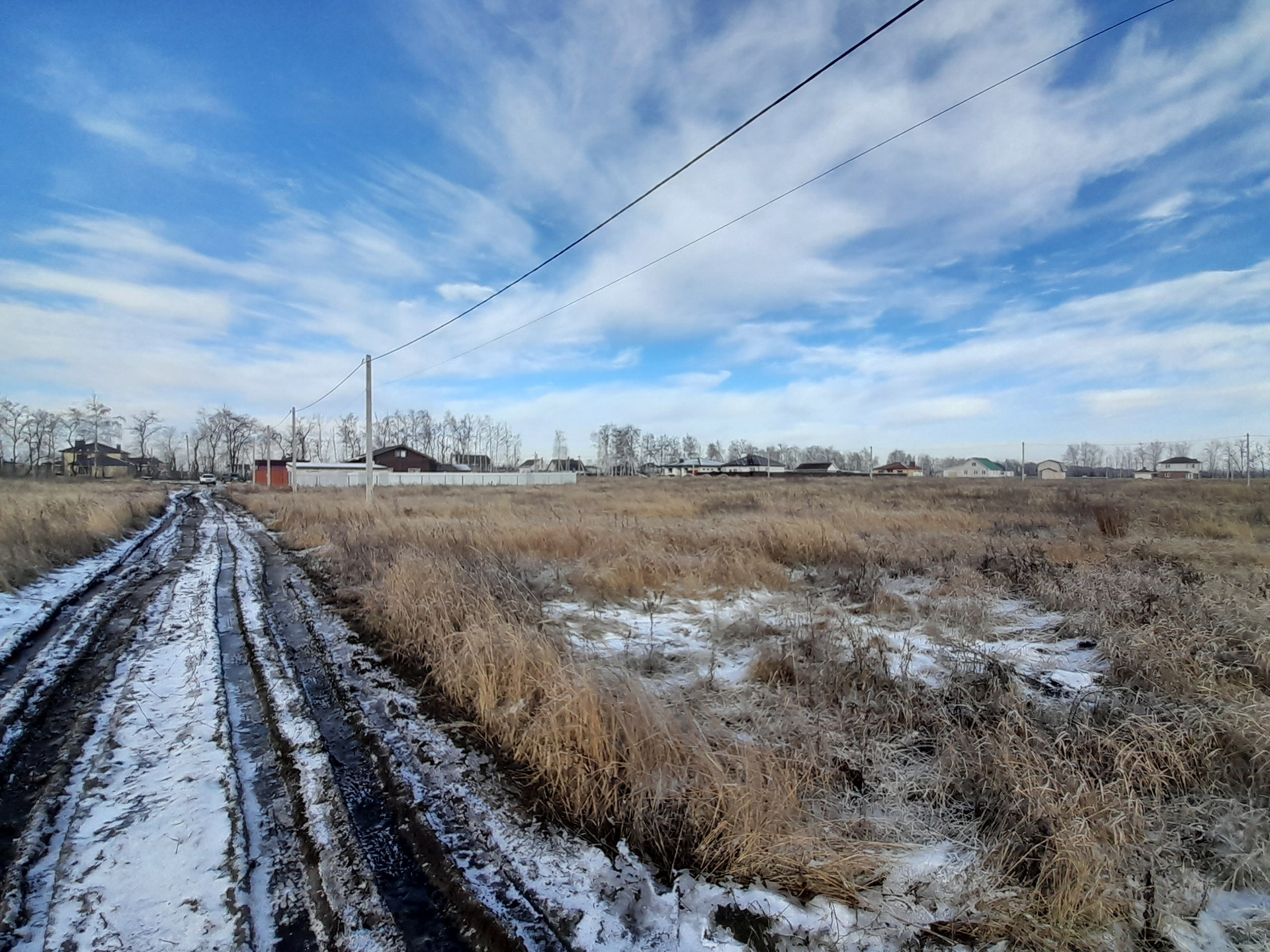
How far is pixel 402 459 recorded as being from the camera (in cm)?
6688

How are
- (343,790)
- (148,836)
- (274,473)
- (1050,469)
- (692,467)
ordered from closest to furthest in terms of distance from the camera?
1. (148,836)
2. (343,790)
3. (274,473)
4. (1050,469)
5. (692,467)

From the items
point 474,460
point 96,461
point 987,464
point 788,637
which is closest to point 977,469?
point 987,464

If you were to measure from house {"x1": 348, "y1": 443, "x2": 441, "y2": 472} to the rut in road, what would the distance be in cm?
6452

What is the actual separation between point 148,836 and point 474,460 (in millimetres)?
109566

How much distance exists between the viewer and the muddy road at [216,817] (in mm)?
2150

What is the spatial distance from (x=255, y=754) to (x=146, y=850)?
36.3 inches

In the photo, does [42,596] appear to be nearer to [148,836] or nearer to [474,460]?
[148,836]

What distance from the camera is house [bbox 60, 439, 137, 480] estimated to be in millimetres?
77500

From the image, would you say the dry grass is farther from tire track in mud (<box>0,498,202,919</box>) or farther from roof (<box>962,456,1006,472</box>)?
roof (<box>962,456,1006,472</box>)

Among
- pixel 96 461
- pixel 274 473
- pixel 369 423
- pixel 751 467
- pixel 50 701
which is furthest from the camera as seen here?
pixel 751 467

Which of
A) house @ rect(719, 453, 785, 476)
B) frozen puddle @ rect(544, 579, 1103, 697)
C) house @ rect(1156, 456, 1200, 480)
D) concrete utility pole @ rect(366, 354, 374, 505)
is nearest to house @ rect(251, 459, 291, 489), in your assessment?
concrete utility pole @ rect(366, 354, 374, 505)

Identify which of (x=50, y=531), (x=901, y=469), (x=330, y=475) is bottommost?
(x=50, y=531)

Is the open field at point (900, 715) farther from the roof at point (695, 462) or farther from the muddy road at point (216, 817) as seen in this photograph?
the roof at point (695, 462)

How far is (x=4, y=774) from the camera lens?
3145 millimetres
